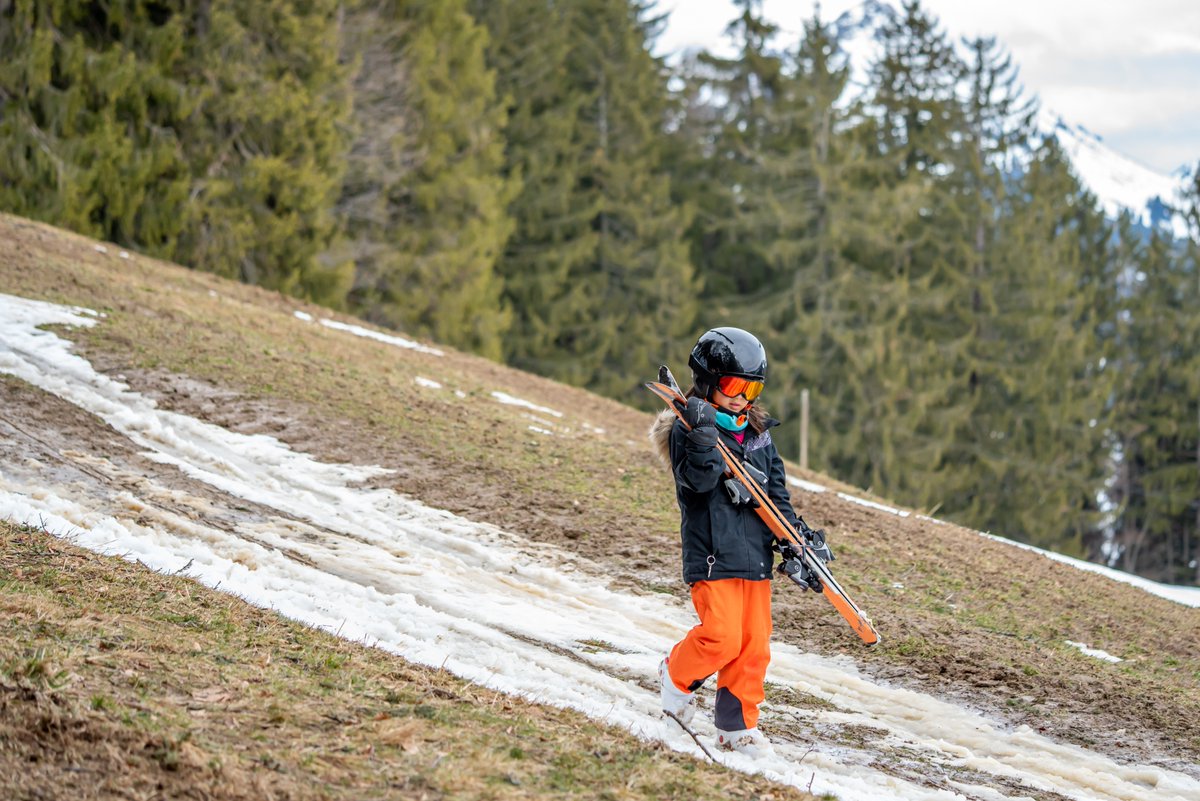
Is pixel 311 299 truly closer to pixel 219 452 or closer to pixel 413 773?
pixel 219 452

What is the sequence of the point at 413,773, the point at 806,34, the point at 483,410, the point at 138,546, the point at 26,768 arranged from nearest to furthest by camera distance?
the point at 26,768 < the point at 413,773 < the point at 138,546 < the point at 483,410 < the point at 806,34

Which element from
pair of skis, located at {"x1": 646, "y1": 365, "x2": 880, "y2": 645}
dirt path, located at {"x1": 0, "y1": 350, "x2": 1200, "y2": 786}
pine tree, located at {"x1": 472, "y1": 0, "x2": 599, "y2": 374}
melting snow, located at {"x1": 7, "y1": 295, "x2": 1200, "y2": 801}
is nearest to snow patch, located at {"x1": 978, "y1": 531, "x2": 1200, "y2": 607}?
dirt path, located at {"x1": 0, "y1": 350, "x2": 1200, "y2": 786}

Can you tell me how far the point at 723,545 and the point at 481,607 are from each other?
2.52 meters

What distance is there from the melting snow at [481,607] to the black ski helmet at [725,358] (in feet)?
5.93

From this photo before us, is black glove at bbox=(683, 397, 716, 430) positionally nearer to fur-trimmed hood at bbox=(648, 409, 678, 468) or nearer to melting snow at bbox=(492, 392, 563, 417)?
fur-trimmed hood at bbox=(648, 409, 678, 468)

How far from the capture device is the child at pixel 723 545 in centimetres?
571

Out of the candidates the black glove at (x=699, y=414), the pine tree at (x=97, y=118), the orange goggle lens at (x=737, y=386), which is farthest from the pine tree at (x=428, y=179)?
the black glove at (x=699, y=414)

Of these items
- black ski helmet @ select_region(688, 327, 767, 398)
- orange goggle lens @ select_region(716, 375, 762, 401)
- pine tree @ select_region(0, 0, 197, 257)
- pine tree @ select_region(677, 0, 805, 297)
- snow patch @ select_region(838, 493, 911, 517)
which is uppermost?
pine tree @ select_region(677, 0, 805, 297)

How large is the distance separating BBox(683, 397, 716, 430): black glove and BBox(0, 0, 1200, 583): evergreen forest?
26.2 m

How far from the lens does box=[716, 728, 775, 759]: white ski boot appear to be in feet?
18.6

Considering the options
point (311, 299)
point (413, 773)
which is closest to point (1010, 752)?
point (413, 773)

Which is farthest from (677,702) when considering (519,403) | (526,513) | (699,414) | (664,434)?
(519,403)

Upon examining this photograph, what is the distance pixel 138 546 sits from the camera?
7.38 meters

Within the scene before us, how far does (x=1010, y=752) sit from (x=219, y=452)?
7245 mm
